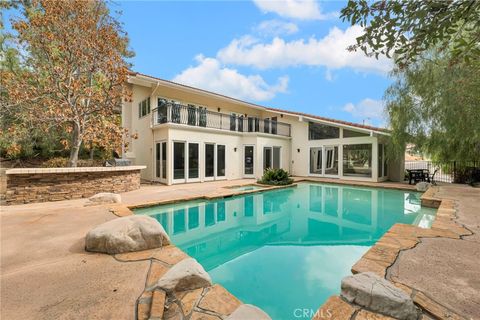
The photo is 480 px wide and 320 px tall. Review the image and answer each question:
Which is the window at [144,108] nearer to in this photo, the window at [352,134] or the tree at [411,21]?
the window at [352,134]

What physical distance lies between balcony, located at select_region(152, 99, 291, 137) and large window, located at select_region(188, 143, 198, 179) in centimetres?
147

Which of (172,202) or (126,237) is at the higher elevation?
(126,237)

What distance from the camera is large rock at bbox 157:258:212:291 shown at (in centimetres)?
265

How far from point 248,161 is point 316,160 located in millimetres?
5309

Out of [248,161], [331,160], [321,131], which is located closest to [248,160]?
[248,161]

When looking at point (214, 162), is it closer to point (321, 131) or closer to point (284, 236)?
point (321, 131)

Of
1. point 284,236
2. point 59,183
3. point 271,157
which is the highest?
point 271,157

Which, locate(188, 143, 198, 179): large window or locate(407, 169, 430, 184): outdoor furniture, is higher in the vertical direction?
locate(188, 143, 198, 179): large window

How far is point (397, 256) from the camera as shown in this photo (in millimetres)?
3543

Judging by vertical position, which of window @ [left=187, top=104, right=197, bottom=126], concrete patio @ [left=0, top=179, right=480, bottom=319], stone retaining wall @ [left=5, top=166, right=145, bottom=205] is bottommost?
concrete patio @ [left=0, top=179, right=480, bottom=319]

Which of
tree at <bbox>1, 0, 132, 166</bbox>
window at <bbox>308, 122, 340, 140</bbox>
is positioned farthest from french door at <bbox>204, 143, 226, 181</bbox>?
window at <bbox>308, 122, 340, 140</bbox>

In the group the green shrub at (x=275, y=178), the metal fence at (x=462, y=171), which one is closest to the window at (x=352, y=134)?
the metal fence at (x=462, y=171)

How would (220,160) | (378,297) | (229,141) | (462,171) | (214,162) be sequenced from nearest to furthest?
(378,297)
(462,171)
(214,162)
(220,160)
(229,141)

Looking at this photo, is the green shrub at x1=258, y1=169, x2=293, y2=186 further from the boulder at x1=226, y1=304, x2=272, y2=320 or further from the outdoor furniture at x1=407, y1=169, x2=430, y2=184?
the boulder at x1=226, y1=304, x2=272, y2=320
